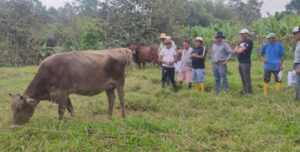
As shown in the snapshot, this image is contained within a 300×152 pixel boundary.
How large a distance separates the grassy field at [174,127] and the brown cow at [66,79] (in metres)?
0.34

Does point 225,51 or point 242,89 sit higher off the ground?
point 225,51

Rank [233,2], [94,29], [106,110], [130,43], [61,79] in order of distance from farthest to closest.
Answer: [233,2]
[94,29]
[130,43]
[106,110]
[61,79]

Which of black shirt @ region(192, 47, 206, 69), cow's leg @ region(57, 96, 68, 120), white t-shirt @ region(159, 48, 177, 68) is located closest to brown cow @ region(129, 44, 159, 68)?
white t-shirt @ region(159, 48, 177, 68)

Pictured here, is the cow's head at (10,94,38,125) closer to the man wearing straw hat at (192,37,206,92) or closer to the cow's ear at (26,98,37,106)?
the cow's ear at (26,98,37,106)

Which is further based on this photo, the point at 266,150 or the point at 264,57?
the point at 264,57

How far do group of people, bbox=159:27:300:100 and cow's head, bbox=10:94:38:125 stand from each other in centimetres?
487

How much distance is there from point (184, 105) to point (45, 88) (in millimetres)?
3034

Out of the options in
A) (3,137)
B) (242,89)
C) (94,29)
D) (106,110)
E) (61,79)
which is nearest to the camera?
(3,137)

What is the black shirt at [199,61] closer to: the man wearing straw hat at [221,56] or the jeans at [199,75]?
the jeans at [199,75]

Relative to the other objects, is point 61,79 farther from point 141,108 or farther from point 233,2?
point 233,2

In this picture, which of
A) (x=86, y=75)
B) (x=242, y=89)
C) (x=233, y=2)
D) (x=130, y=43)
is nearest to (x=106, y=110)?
(x=86, y=75)

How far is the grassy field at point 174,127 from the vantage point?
18.0 ft

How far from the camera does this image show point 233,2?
212ft

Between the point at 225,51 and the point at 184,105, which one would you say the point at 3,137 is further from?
the point at 225,51
